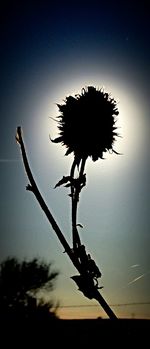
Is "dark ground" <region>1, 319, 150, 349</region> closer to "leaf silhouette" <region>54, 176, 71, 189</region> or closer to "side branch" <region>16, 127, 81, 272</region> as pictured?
"side branch" <region>16, 127, 81, 272</region>

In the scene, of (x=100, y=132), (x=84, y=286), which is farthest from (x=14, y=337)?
(x=100, y=132)

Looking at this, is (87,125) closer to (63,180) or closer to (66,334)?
(63,180)

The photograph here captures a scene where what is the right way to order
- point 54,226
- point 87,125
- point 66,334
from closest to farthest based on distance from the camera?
point 54,226
point 87,125
point 66,334

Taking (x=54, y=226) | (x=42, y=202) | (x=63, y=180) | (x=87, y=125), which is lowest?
(x=54, y=226)

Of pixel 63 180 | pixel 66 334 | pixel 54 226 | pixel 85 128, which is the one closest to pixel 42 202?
pixel 54 226

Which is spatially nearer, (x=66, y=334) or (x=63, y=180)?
(x=63, y=180)

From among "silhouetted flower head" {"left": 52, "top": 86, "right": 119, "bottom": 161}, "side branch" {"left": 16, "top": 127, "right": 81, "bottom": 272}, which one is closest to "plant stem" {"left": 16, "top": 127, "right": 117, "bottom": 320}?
"side branch" {"left": 16, "top": 127, "right": 81, "bottom": 272}

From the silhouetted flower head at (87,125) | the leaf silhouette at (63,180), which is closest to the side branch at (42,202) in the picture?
the leaf silhouette at (63,180)
